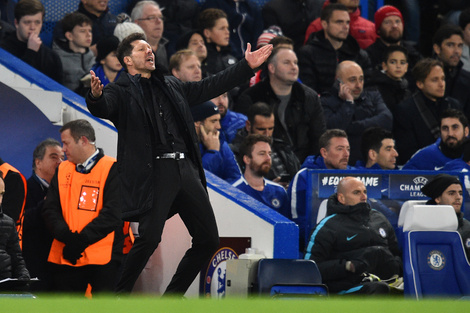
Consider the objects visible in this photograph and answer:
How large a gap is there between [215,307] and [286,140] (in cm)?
741

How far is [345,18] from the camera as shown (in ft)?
40.9

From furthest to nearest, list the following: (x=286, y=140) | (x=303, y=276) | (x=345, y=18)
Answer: (x=345, y=18) → (x=286, y=140) → (x=303, y=276)

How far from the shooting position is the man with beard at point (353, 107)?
1131 cm

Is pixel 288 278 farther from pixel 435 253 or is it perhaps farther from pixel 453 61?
pixel 453 61

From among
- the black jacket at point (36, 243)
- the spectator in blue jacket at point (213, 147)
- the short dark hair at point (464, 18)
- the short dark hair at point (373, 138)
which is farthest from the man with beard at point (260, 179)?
the short dark hair at point (464, 18)

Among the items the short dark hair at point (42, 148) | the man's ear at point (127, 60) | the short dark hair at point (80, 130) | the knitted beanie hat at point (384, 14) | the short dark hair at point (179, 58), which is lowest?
the short dark hair at point (42, 148)

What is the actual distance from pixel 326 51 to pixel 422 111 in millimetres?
1457

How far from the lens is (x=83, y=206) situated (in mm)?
8367

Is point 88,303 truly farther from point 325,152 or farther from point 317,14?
point 317,14

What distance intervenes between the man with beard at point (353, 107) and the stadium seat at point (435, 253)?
8.78ft

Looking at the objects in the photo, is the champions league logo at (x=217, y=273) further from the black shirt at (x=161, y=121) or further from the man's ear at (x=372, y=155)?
the man's ear at (x=372, y=155)

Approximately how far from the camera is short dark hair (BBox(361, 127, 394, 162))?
10.5m

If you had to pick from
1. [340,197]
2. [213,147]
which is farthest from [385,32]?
[340,197]

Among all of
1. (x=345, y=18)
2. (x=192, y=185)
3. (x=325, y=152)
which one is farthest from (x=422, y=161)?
(x=192, y=185)
